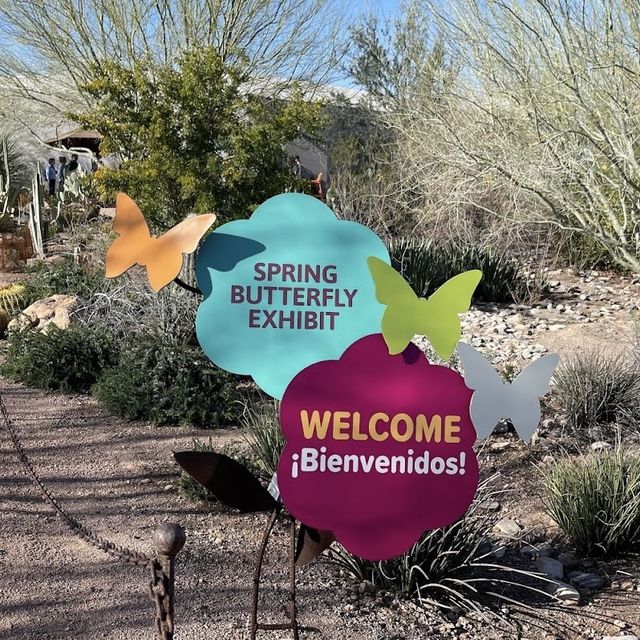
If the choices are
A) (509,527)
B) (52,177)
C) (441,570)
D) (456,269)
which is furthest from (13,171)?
(441,570)

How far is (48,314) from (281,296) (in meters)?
5.84

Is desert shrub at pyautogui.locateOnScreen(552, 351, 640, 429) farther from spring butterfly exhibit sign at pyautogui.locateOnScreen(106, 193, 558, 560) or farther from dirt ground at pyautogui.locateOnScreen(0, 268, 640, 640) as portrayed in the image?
spring butterfly exhibit sign at pyautogui.locateOnScreen(106, 193, 558, 560)

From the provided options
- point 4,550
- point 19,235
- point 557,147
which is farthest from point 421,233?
point 4,550

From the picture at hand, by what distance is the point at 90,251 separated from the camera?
11141mm

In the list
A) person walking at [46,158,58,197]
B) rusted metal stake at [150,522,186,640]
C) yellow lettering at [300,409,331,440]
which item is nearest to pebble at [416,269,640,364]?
yellow lettering at [300,409,331,440]

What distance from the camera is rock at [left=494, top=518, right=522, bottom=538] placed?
4.23 m

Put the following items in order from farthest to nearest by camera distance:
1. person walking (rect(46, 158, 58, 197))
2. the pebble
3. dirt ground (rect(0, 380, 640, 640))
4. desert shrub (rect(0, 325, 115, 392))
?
person walking (rect(46, 158, 58, 197)) → the pebble → desert shrub (rect(0, 325, 115, 392)) → dirt ground (rect(0, 380, 640, 640))

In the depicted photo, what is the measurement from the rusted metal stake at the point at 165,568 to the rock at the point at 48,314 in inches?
220

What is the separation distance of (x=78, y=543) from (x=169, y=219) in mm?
5379

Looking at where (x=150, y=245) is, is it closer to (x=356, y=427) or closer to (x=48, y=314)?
(x=356, y=427)

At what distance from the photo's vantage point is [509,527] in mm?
4289

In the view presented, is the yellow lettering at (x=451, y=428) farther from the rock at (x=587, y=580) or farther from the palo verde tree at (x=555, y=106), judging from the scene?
the palo verde tree at (x=555, y=106)

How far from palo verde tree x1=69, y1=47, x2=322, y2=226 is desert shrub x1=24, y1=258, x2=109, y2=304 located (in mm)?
935

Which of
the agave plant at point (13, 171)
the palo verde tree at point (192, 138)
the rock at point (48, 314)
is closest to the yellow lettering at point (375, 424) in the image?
the rock at point (48, 314)
